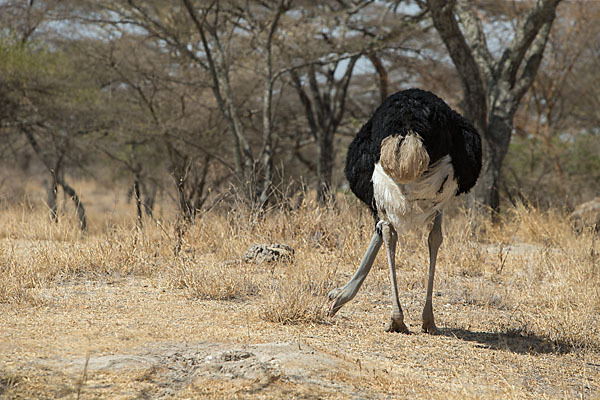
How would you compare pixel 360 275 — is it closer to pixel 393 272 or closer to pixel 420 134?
pixel 393 272

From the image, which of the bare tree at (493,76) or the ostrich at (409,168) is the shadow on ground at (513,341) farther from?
the bare tree at (493,76)

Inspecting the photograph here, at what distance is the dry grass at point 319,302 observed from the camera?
3580mm

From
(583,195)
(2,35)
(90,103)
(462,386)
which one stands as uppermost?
(2,35)

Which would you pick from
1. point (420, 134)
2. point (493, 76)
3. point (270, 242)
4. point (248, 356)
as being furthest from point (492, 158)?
point (248, 356)

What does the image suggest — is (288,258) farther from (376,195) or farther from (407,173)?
(407,173)

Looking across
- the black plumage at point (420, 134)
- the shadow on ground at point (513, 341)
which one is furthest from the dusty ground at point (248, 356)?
the black plumage at point (420, 134)

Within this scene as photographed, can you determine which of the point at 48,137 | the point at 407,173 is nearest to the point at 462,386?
the point at 407,173

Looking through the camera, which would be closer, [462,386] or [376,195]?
[462,386]

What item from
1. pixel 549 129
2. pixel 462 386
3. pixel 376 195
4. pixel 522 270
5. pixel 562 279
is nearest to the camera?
pixel 462 386

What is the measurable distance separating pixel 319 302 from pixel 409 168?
1.34 m

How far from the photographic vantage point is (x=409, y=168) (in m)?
3.78

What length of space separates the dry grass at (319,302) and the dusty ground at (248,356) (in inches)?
0.6

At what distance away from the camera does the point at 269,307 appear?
451 centimetres

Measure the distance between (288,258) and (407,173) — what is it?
2767 millimetres
